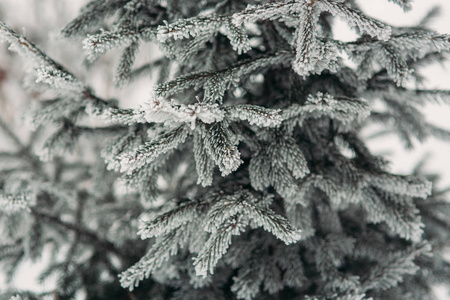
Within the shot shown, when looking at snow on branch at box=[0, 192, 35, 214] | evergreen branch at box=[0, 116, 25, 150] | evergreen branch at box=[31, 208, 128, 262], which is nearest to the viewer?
snow on branch at box=[0, 192, 35, 214]

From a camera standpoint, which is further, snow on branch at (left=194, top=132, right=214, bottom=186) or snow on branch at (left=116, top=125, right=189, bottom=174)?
snow on branch at (left=194, top=132, right=214, bottom=186)

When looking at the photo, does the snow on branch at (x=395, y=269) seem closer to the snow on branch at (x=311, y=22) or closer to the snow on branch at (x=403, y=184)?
the snow on branch at (x=403, y=184)

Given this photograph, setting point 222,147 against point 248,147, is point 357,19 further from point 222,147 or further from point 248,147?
point 248,147

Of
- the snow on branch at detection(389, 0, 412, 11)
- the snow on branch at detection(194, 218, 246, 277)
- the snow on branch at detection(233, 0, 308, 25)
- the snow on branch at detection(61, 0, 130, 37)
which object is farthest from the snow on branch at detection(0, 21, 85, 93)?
the snow on branch at detection(389, 0, 412, 11)

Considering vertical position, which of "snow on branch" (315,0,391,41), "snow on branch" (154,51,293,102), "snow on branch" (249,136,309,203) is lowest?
"snow on branch" (249,136,309,203)

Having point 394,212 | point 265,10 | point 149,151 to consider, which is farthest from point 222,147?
point 394,212

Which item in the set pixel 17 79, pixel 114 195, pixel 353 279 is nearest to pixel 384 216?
pixel 353 279

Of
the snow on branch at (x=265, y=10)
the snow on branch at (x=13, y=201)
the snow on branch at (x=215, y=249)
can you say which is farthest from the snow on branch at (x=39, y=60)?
the snow on branch at (x=215, y=249)

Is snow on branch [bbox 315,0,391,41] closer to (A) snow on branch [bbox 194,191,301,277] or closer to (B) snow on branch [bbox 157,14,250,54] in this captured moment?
(B) snow on branch [bbox 157,14,250,54]

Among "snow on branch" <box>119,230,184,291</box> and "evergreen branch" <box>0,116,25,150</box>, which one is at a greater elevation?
"snow on branch" <box>119,230,184,291</box>
